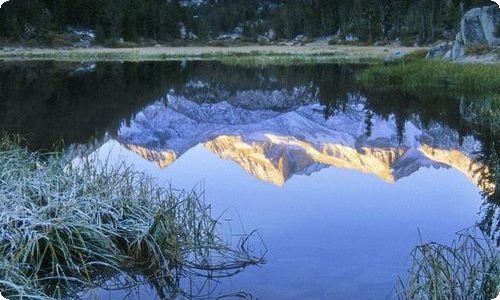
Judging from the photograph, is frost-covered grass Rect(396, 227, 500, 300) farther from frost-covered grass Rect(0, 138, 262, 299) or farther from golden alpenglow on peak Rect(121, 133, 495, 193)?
golden alpenglow on peak Rect(121, 133, 495, 193)

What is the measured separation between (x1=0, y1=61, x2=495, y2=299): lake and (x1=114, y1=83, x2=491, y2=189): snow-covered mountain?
0.20ft

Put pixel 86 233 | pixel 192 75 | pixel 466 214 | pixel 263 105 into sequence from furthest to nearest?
pixel 192 75, pixel 263 105, pixel 466 214, pixel 86 233

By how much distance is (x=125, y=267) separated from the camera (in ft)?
21.7

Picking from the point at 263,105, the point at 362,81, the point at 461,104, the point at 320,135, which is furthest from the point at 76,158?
the point at 362,81

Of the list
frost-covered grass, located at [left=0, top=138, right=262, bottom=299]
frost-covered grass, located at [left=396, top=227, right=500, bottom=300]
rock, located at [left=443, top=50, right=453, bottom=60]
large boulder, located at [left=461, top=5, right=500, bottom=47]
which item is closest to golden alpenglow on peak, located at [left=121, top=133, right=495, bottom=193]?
frost-covered grass, located at [left=0, top=138, right=262, bottom=299]

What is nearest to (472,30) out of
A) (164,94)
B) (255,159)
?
(164,94)

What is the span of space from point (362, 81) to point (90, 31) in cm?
5393

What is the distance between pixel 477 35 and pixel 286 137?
15.8 m

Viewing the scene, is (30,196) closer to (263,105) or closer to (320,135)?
(320,135)

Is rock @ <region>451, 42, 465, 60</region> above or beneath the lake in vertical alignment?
above

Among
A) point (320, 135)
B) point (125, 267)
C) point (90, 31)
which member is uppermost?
point (90, 31)

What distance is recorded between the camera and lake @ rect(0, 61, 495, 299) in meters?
7.44

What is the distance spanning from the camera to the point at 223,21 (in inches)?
4060

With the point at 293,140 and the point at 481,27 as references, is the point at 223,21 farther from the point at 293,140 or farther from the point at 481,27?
the point at 293,140
